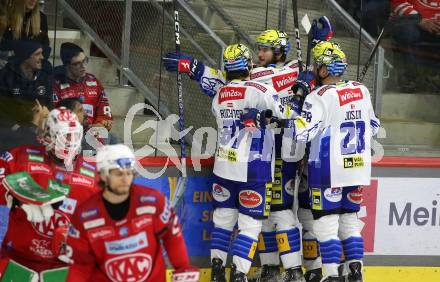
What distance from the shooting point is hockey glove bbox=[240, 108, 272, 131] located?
696 cm

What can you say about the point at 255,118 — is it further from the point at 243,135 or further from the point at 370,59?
the point at 370,59

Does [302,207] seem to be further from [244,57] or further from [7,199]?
[7,199]

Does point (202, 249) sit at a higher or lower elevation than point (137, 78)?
lower

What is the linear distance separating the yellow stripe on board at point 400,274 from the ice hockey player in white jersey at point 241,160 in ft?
1.49

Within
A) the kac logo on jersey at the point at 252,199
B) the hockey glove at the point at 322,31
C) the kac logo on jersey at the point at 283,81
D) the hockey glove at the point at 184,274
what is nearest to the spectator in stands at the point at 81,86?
the kac logo on jersey at the point at 252,199

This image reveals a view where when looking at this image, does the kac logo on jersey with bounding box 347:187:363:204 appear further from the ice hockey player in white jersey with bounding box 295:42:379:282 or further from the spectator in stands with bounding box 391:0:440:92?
the spectator in stands with bounding box 391:0:440:92

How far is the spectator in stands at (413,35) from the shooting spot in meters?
8.55

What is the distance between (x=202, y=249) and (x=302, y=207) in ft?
2.15

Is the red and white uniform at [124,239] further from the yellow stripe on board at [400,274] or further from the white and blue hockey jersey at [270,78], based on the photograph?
the yellow stripe on board at [400,274]

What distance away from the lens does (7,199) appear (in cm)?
558

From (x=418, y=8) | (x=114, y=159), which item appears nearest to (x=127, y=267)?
(x=114, y=159)

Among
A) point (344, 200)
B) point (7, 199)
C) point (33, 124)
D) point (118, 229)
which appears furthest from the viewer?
point (344, 200)

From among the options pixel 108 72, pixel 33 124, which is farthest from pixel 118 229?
pixel 108 72

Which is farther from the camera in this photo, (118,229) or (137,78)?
(137,78)
